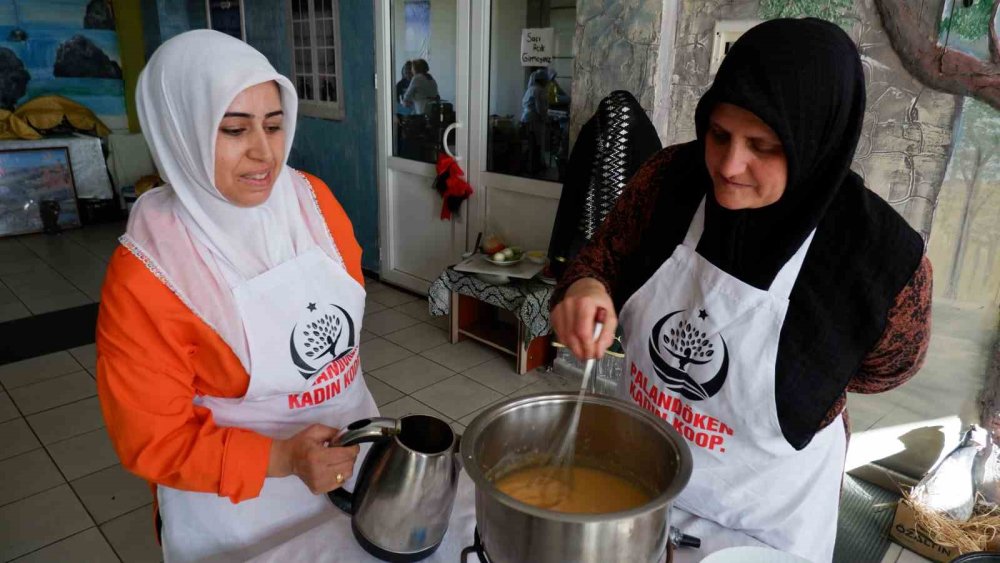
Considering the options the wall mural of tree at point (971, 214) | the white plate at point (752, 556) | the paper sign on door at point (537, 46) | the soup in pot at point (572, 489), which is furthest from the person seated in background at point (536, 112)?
the white plate at point (752, 556)

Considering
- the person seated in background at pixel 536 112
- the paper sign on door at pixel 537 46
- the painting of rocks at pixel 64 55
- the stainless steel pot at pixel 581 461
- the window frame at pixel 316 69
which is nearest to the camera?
the stainless steel pot at pixel 581 461

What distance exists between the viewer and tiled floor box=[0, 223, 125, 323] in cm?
419

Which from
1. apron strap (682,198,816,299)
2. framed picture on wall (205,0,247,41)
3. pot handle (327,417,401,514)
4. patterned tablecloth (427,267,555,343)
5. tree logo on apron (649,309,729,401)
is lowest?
patterned tablecloth (427,267,555,343)

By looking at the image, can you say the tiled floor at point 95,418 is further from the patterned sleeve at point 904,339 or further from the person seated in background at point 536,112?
the patterned sleeve at point 904,339

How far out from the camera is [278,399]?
3.95ft

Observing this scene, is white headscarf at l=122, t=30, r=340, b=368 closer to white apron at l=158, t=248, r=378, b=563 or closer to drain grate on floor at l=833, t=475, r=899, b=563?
white apron at l=158, t=248, r=378, b=563

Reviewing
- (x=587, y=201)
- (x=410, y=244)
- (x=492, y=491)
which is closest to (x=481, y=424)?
(x=492, y=491)

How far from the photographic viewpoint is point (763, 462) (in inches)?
40.9

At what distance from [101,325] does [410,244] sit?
350 cm

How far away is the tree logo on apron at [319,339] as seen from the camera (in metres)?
1.20

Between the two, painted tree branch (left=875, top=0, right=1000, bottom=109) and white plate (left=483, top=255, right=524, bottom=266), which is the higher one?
painted tree branch (left=875, top=0, right=1000, bottom=109)

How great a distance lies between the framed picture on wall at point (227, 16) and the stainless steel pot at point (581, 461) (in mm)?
5571

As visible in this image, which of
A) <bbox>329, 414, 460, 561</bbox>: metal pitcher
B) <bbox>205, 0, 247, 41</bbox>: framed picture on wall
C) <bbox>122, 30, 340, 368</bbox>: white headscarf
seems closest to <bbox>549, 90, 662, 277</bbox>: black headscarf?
<bbox>122, 30, 340, 368</bbox>: white headscarf

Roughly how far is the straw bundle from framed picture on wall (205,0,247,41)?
18.8 feet
